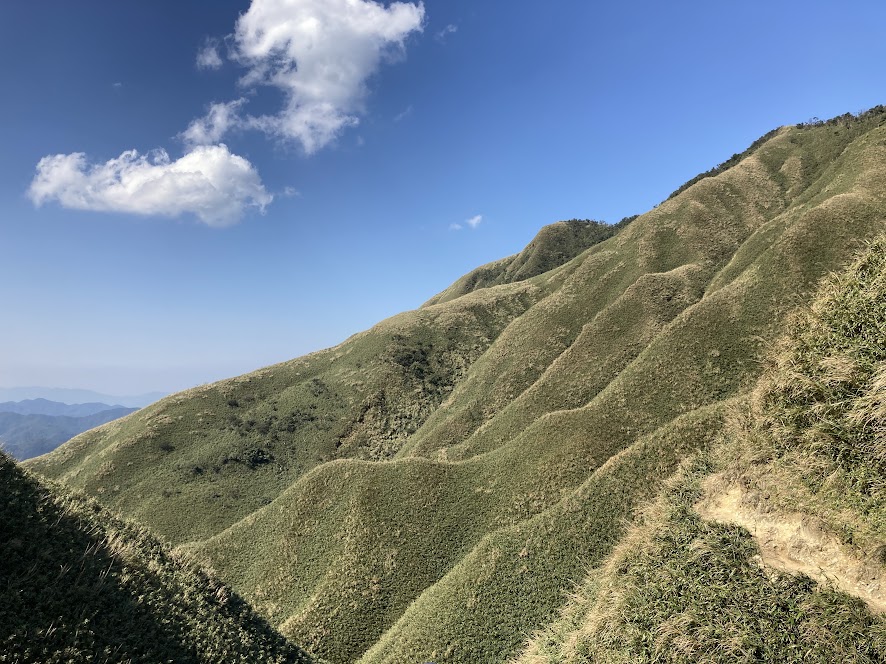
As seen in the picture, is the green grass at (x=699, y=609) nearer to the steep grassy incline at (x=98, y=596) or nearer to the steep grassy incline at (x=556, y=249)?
the steep grassy incline at (x=98, y=596)

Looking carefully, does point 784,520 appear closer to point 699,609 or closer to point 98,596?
point 699,609

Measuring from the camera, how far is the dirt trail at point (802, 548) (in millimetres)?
11836

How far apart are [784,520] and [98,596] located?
76.7 ft

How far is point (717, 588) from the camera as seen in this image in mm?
13945

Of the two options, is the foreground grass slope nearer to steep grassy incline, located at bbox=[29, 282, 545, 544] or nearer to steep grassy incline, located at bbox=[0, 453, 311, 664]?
steep grassy incline, located at bbox=[0, 453, 311, 664]

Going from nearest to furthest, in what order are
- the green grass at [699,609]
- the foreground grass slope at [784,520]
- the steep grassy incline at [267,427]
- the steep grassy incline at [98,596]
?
the steep grassy incline at [98,596], the green grass at [699,609], the foreground grass slope at [784,520], the steep grassy incline at [267,427]

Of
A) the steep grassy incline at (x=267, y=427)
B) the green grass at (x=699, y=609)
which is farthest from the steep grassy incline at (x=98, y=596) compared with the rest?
the steep grassy incline at (x=267, y=427)

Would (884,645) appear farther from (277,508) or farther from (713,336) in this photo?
(277,508)

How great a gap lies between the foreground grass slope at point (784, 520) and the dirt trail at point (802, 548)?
3.7 inches

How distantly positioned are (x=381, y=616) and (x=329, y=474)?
18.7 m

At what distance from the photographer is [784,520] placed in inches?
579

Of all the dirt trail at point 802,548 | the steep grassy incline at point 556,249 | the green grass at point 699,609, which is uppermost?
the steep grassy incline at point 556,249

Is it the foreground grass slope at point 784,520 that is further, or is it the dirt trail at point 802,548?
the foreground grass slope at point 784,520

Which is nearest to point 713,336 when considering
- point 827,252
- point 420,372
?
point 827,252
